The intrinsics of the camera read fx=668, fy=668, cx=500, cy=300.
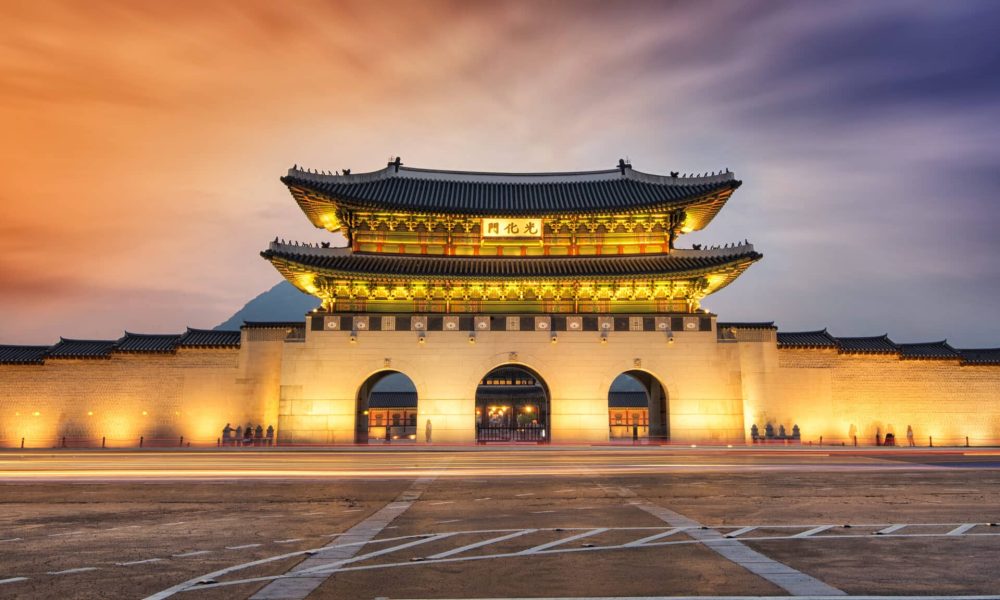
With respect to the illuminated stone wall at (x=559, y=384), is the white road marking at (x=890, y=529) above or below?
below

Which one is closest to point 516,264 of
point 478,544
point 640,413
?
point 640,413

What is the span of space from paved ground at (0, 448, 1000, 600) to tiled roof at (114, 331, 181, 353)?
17409mm

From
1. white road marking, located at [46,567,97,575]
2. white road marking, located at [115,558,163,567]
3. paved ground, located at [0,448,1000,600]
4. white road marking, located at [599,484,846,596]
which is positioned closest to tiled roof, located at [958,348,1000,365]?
paved ground, located at [0,448,1000,600]

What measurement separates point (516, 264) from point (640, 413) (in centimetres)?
2432

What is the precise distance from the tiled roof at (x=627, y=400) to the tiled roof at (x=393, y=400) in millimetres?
18683

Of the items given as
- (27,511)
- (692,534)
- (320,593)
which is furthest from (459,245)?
(320,593)

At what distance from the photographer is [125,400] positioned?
38.5 metres

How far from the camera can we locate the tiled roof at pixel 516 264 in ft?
130

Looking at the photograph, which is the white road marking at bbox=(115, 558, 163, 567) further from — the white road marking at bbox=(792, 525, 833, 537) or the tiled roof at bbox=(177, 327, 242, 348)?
the tiled roof at bbox=(177, 327, 242, 348)

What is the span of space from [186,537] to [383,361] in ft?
97.8

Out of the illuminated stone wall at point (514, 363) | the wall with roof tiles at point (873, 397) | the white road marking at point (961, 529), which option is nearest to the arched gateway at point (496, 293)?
the illuminated stone wall at point (514, 363)

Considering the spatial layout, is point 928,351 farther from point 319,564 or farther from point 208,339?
point 208,339

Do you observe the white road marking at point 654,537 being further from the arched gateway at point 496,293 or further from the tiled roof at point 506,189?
the tiled roof at point 506,189

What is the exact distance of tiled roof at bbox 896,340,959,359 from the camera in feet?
132
